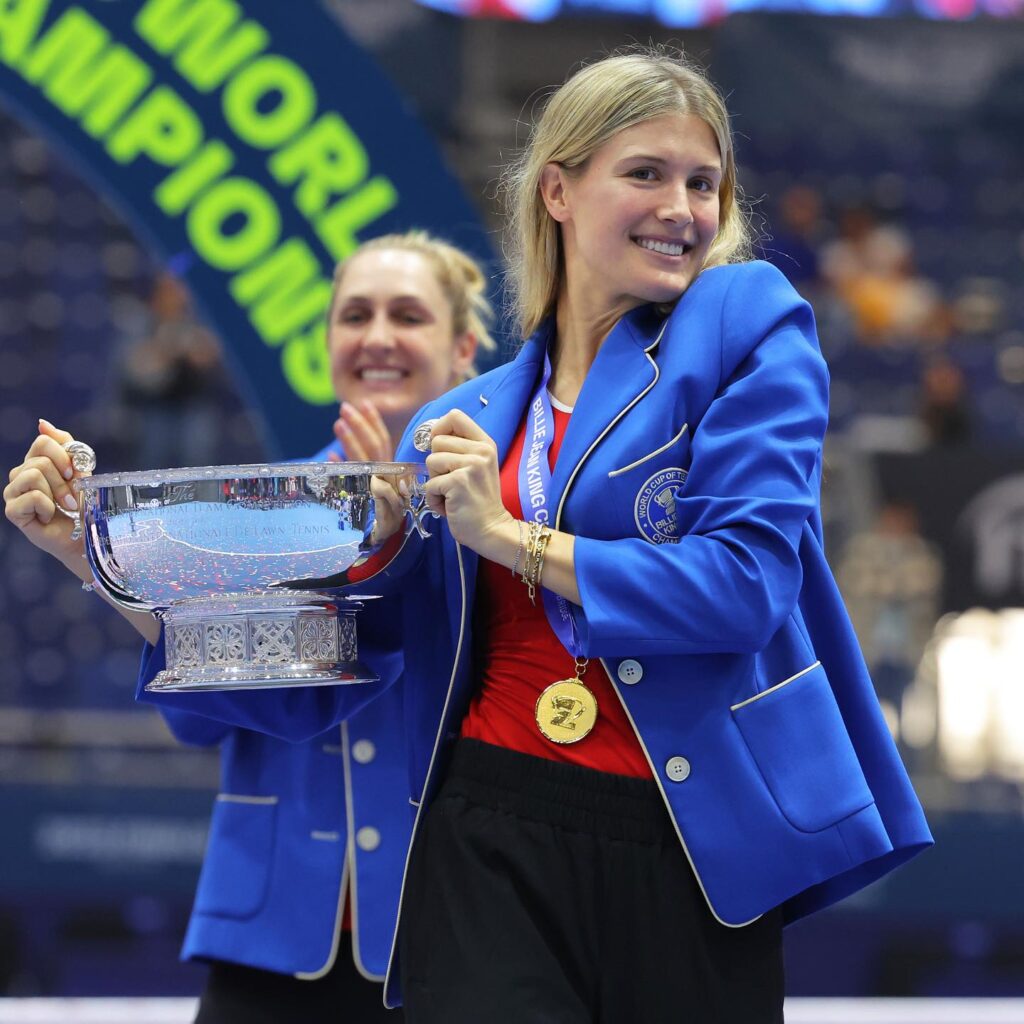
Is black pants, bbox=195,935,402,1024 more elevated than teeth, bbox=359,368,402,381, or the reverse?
teeth, bbox=359,368,402,381

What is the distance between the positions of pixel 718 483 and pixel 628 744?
266mm

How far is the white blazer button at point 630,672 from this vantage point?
163 centimetres

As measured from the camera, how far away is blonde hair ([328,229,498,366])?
272 cm

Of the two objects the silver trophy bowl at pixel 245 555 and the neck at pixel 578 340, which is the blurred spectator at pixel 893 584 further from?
the silver trophy bowl at pixel 245 555

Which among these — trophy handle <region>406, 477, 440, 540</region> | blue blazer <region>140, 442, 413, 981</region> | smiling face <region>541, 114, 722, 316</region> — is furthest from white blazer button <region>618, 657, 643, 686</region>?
blue blazer <region>140, 442, 413, 981</region>

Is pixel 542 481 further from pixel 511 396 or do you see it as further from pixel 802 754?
pixel 802 754

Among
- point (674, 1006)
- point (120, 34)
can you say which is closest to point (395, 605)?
point (674, 1006)

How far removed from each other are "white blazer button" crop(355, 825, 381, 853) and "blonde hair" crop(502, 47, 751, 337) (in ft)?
2.49

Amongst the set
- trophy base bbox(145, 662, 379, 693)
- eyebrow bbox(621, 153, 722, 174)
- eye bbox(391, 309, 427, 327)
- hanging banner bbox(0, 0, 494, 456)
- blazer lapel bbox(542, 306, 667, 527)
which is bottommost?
trophy base bbox(145, 662, 379, 693)

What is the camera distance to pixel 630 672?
1.64 m

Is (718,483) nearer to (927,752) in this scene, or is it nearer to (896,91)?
(927,752)

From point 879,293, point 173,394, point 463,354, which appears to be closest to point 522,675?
point 463,354

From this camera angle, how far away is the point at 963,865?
20.4ft

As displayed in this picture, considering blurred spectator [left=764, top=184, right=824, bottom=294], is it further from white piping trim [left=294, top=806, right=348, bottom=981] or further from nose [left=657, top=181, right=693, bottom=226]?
nose [left=657, top=181, right=693, bottom=226]
